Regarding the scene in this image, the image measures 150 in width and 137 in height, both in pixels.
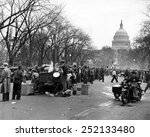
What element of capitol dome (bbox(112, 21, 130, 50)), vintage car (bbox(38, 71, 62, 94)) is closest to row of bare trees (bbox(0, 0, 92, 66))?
vintage car (bbox(38, 71, 62, 94))

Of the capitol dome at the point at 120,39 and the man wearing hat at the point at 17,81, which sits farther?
the capitol dome at the point at 120,39

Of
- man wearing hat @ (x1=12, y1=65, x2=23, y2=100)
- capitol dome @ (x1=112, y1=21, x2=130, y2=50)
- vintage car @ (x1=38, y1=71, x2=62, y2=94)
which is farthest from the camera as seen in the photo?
capitol dome @ (x1=112, y1=21, x2=130, y2=50)

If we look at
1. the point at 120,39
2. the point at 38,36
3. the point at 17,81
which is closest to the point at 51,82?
the point at 17,81

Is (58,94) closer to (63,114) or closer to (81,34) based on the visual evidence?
(63,114)

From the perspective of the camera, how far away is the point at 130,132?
7207mm

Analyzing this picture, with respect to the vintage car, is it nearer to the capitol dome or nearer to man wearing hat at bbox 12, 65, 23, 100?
man wearing hat at bbox 12, 65, 23, 100

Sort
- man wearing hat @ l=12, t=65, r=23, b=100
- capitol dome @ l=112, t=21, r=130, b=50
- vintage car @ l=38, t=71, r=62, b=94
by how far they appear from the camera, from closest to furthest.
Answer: man wearing hat @ l=12, t=65, r=23, b=100
vintage car @ l=38, t=71, r=62, b=94
capitol dome @ l=112, t=21, r=130, b=50

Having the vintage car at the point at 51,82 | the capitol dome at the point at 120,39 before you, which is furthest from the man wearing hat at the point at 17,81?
the capitol dome at the point at 120,39

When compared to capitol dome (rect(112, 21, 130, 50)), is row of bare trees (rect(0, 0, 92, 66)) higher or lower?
lower

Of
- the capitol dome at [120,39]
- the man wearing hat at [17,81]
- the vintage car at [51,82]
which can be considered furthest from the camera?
the capitol dome at [120,39]

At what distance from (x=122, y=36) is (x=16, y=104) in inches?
5297

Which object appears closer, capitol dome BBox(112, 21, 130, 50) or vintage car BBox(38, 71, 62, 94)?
vintage car BBox(38, 71, 62, 94)

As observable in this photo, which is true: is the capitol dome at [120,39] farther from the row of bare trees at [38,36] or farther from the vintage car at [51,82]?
the vintage car at [51,82]

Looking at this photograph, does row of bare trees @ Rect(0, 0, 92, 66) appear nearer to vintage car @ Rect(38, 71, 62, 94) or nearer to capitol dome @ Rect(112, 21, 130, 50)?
vintage car @ Rect(38, 71, 62, 94)
